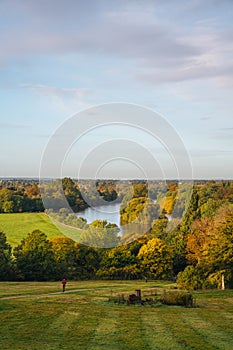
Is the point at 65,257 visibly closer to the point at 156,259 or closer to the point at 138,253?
the point at 138,253

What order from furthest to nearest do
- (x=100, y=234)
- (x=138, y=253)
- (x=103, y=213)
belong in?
1. (x=138, y=253)
2. (x=100, y=234)
3. (x=103, y=213)

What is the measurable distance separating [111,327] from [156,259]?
32077 mm

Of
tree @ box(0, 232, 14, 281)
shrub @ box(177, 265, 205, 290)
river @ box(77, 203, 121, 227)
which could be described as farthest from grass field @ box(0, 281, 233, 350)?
tree @ box(0, 232, 14, 281)

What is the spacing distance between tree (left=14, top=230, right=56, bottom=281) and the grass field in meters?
20.2

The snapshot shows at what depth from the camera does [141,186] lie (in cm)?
3291

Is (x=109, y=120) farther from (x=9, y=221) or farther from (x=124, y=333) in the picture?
(x=9, y=221)

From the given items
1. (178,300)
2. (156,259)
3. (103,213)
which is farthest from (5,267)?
(178,300)

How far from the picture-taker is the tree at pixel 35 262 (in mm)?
38619

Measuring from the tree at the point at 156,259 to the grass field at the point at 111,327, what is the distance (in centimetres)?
2555

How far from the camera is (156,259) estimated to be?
4547cm

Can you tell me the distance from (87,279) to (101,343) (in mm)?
31160

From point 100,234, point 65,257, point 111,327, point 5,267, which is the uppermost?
point 100,234

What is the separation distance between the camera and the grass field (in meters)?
11.9

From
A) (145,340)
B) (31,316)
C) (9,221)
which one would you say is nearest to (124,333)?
(145,340)
